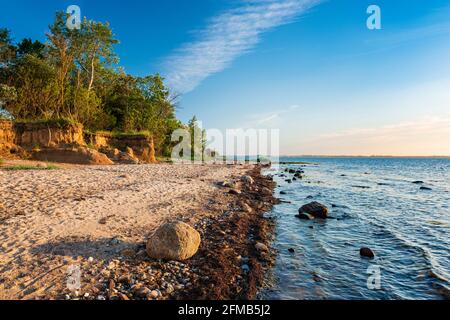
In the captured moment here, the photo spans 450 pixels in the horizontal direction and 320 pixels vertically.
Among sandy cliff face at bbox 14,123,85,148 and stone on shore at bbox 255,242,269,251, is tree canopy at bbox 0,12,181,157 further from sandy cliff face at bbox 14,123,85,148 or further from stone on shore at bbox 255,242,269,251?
stone on shore at bbox 255,242,269,251

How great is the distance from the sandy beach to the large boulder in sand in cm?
24

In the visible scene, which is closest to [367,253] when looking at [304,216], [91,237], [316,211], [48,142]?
[304,216]

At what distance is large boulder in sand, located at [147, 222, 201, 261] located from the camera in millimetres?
6777

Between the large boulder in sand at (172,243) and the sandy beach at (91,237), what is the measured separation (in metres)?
0.24

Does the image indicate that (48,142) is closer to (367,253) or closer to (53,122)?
(53,122)

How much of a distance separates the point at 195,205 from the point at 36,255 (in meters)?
7.10

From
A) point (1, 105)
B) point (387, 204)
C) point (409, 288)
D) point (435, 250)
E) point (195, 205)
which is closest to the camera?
point (409, 288)

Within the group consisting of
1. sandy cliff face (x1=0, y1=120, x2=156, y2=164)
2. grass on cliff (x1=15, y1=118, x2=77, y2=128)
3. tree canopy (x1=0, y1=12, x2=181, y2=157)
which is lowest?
sandy cliff face (x1=0, y1=120, x2=156, y2=164)

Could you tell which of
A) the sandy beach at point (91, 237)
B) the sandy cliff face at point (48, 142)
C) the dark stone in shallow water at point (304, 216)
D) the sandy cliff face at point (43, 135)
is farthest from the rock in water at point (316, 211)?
the sandy cliff face at point (43, 135)

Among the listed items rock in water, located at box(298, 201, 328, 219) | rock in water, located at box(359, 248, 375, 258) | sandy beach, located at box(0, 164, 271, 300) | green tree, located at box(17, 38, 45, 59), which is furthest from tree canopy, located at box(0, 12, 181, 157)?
rock in water, located at box(359, 248, 375, 258)

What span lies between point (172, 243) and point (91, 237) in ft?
8.50
